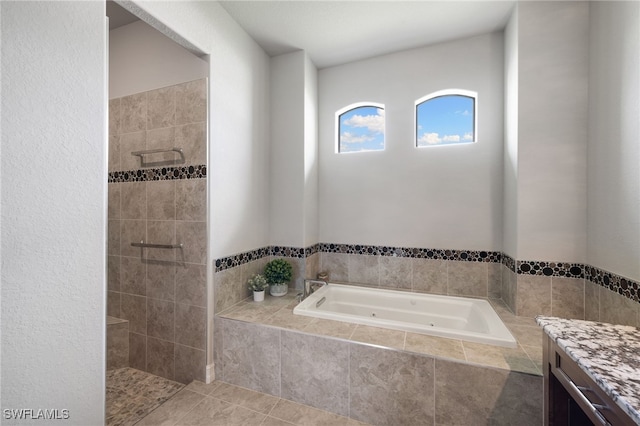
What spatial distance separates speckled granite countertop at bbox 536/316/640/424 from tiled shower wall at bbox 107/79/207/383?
199cm

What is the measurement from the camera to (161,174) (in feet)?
6.75

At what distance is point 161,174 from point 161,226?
42 centimetres

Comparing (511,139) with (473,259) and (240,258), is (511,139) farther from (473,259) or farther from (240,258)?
(240,258)

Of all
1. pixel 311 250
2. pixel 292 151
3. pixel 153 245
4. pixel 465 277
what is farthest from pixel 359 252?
pixel 153 245

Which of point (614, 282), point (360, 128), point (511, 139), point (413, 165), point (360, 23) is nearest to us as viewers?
point (614, 282)

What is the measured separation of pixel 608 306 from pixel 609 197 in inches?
25.0

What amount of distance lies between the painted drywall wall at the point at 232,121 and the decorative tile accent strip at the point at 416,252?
79 centimetres

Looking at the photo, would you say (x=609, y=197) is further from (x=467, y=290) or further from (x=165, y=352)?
(x=165, y=352)

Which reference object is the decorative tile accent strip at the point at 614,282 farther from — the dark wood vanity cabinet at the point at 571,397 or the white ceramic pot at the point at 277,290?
the white ceramic pot at the point at 277,290

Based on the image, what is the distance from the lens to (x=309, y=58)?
2.59 m

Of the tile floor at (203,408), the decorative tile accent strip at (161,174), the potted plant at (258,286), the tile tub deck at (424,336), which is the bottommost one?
the tile floor at (203,408)

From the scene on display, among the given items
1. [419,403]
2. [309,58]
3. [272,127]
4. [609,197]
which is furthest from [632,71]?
[272,127]

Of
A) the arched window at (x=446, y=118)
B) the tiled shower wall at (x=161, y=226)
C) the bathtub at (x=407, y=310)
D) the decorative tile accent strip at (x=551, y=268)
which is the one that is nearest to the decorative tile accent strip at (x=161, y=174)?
the tiled shower wall at (x=161, y=226)

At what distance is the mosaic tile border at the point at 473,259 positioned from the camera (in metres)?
1.45
